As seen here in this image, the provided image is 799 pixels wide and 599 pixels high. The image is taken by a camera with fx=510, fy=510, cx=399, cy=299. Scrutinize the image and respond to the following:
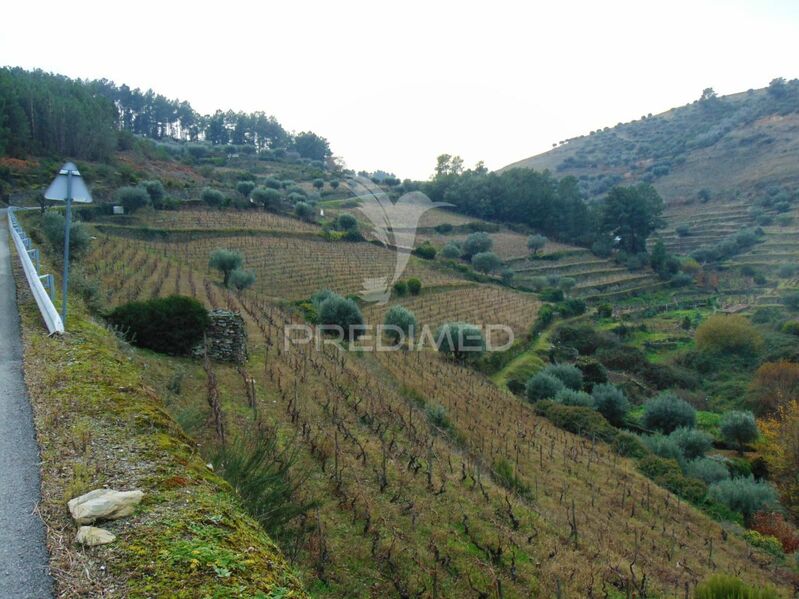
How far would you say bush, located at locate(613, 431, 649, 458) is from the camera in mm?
17719

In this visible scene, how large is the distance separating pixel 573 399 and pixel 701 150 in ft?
340

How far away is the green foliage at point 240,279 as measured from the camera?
96.7 ft

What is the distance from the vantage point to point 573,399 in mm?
22469

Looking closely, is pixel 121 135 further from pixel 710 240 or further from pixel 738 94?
pixel 738 94

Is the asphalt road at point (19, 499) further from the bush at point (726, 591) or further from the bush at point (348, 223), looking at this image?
the bush at point (348, 223)

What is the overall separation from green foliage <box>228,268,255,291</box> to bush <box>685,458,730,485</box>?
2346 centimetres

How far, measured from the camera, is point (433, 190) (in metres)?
83.0

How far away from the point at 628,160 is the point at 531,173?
5336 cm

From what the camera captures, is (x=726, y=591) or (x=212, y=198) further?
(x=212, y=198)

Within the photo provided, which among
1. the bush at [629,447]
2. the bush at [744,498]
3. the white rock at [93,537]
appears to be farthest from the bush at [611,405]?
the white rock at [93,537]

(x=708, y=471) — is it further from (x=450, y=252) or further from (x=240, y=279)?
(x=450, y=252)

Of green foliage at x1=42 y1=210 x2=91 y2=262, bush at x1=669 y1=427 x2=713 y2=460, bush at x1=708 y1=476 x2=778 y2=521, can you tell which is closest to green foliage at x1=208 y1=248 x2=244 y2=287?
green foliage at x1=42 y1=210 x2=91 y2=262

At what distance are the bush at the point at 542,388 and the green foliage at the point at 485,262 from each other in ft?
96.2

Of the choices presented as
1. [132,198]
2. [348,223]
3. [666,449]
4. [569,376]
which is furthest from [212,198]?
[666,449]
